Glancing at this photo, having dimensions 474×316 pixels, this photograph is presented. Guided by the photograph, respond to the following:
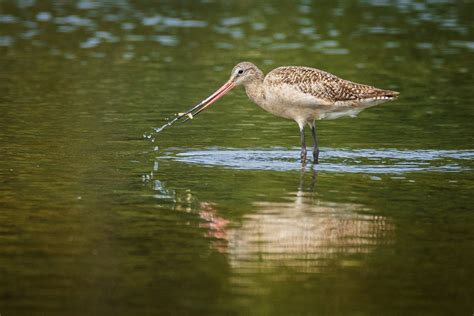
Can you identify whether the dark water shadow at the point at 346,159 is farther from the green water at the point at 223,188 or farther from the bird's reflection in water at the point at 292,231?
the bird's reflection in water at the point at 292,231

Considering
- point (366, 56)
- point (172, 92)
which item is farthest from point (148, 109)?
point (366, 56)

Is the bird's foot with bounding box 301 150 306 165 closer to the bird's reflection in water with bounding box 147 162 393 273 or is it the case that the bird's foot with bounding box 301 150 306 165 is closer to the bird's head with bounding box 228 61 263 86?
the bird's head with bounding box 228 61 263 86

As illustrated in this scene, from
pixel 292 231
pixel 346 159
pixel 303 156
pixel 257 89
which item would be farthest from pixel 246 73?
pixel 292 231

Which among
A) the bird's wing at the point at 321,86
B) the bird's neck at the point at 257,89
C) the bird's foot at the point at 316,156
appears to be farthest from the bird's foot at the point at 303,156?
the bird's neck at the point at 257,89

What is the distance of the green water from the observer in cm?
955

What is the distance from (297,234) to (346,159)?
447 cm

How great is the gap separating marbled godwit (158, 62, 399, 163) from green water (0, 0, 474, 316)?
0.57 metres

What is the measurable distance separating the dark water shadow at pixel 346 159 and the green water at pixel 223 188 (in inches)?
1.4

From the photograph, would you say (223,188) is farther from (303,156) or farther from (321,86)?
(321,86)

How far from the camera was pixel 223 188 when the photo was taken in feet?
44.8

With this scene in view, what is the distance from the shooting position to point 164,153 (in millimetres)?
16031

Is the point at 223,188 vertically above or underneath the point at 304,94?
underneath

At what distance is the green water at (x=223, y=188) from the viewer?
31.3 ft

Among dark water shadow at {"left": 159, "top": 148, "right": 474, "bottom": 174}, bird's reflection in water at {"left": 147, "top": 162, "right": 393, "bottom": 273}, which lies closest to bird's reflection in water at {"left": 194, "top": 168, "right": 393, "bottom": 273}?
bird's reflection in water at {"left": 147, "top": 162, "right": 393, "bottom": 273}
